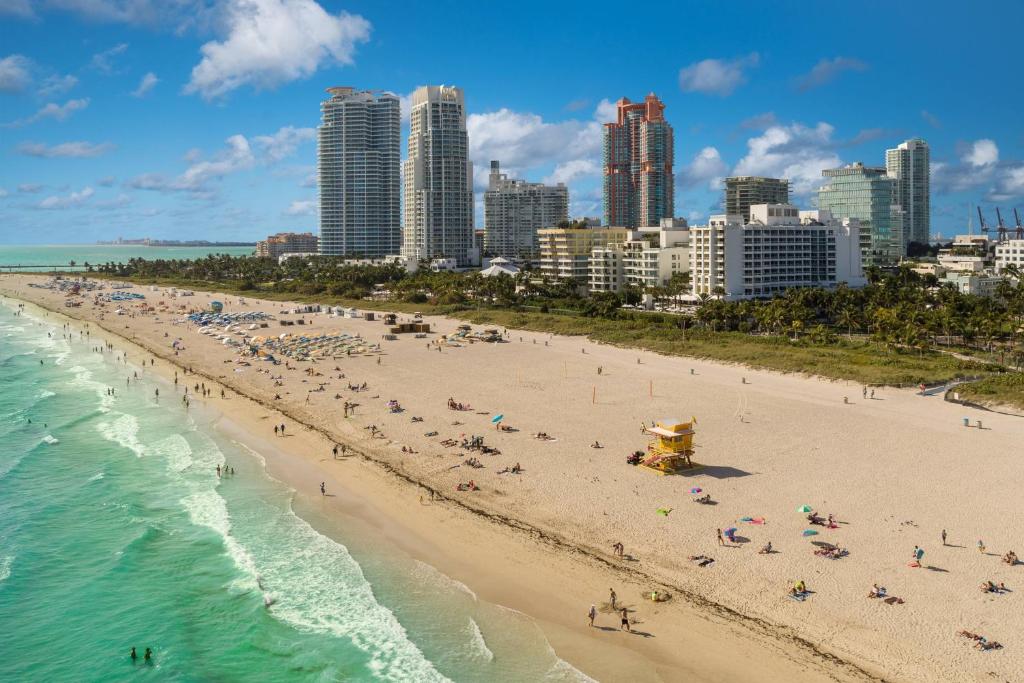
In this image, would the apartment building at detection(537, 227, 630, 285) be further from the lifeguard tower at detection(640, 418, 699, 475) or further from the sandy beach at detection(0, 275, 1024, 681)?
the lifeguard tower at detection(640, 418, 699, 475)

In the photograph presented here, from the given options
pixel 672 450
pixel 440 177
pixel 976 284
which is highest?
pixel 440 177

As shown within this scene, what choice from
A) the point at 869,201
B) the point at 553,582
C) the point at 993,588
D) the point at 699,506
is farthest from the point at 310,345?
the point at 869,201

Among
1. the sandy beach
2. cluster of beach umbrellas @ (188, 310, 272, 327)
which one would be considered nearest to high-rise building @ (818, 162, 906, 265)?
cluster of beach umbrellas @ (188, 310, 272, 327)

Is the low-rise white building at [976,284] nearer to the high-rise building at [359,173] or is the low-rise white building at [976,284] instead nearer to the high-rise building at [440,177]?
the high-rise building at [440,177]

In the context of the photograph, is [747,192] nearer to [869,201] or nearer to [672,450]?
[869,201]

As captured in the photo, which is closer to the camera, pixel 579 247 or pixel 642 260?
pixel 642 260

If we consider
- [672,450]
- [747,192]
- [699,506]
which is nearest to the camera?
[699,506]

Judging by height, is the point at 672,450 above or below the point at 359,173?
below
